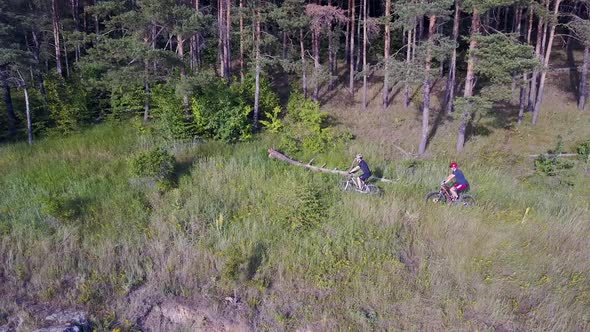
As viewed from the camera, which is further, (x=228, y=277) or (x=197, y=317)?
(x=228, y=277)

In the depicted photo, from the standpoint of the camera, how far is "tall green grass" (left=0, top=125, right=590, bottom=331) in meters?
6.20

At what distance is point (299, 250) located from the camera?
7520 mm

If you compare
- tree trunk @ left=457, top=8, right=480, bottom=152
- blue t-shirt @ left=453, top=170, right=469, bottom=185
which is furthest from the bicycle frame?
tree trunk @ left=457, top=8, right=480, bottom=152

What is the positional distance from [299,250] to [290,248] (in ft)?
0.75

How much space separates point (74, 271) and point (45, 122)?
11566mm

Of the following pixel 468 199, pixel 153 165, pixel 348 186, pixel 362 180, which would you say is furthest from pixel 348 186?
pixel 153 165

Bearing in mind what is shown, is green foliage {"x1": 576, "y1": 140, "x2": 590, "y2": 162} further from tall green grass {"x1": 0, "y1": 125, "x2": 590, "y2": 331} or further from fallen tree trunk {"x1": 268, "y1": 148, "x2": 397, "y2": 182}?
fallen tree trunk {"x1": 268, "y1": 148, "x2": 397, "y2": 182}

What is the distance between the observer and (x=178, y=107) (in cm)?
1502

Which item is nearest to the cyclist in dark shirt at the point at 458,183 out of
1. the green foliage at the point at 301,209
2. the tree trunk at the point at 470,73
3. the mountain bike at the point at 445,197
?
the mountain bike at the point at 445,197

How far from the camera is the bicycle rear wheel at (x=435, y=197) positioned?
9.80 m

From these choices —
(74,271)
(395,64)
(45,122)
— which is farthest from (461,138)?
(45,122)

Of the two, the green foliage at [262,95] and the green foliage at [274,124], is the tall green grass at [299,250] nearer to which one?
the green foliage at [274,124]

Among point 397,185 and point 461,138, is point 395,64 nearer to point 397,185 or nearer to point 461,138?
point 461,138

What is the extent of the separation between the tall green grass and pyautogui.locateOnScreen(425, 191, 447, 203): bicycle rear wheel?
10.2 inches
